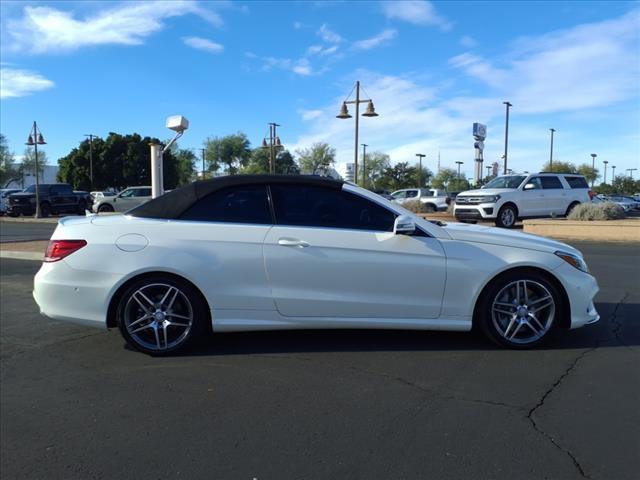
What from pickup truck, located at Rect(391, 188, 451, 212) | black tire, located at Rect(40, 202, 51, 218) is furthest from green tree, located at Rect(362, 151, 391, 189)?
black tire, located at Rect(40, 202, 51, 218)

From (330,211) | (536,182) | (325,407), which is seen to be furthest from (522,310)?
(536,182)

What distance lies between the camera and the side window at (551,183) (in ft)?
57.9

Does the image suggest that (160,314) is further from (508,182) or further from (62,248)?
(508,182)

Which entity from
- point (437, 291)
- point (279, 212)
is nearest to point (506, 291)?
point (437, 291)

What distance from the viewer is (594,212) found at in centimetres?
1631

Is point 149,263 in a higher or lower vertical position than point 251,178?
lower

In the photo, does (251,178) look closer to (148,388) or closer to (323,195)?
(323,195)

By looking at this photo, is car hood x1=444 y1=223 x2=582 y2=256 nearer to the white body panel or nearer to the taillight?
the white body panel

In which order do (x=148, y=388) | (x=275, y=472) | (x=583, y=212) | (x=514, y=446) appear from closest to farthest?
(x=275, y=472) < (x=514, y=446) < (x=148, y=388) < (x=583, y=212)

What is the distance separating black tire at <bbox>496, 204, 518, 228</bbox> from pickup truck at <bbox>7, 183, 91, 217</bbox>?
2410 cm

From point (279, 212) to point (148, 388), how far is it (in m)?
1.78

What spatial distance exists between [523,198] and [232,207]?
14430mm

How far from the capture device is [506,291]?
462 cm

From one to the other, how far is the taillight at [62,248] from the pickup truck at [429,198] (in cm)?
2261
